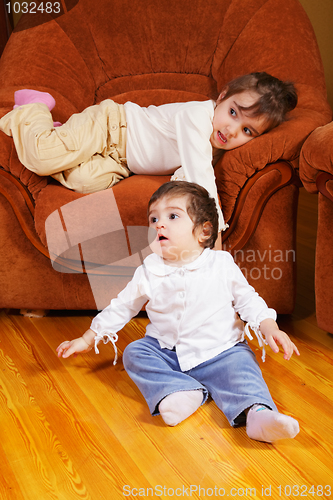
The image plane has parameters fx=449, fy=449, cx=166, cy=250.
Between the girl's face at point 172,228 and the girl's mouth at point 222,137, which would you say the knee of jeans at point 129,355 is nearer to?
the girl's face at point 172,228

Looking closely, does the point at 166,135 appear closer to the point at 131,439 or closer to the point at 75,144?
the point at 75,144

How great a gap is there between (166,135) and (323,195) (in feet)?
2.07

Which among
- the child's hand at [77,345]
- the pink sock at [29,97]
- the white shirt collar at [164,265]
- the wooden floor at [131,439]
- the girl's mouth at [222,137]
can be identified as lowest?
the wooden floor at [131,439]

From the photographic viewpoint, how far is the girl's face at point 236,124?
151 centimetres

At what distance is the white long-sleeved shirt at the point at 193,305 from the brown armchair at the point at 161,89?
26cm

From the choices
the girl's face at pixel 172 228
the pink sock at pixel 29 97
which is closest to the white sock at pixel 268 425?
the girl's face at pixel 172 228

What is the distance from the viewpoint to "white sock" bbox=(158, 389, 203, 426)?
1.10 meters

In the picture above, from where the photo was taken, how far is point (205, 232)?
127 cm

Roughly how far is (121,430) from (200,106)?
1086 millimetres

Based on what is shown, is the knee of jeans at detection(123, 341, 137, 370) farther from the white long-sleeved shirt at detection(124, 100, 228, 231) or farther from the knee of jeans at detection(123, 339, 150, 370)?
the white long-sleeved shirt at detection(124, 100, 228, 231)

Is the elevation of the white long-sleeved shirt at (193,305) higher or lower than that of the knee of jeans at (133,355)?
higher

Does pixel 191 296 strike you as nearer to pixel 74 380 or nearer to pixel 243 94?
pixel 74 380

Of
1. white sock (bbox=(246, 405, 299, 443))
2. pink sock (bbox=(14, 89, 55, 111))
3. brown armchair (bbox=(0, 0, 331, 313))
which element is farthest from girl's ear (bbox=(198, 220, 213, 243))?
pink sock (bbox=(14, 89, 55, 111))

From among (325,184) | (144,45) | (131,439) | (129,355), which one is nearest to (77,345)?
(129,355)
